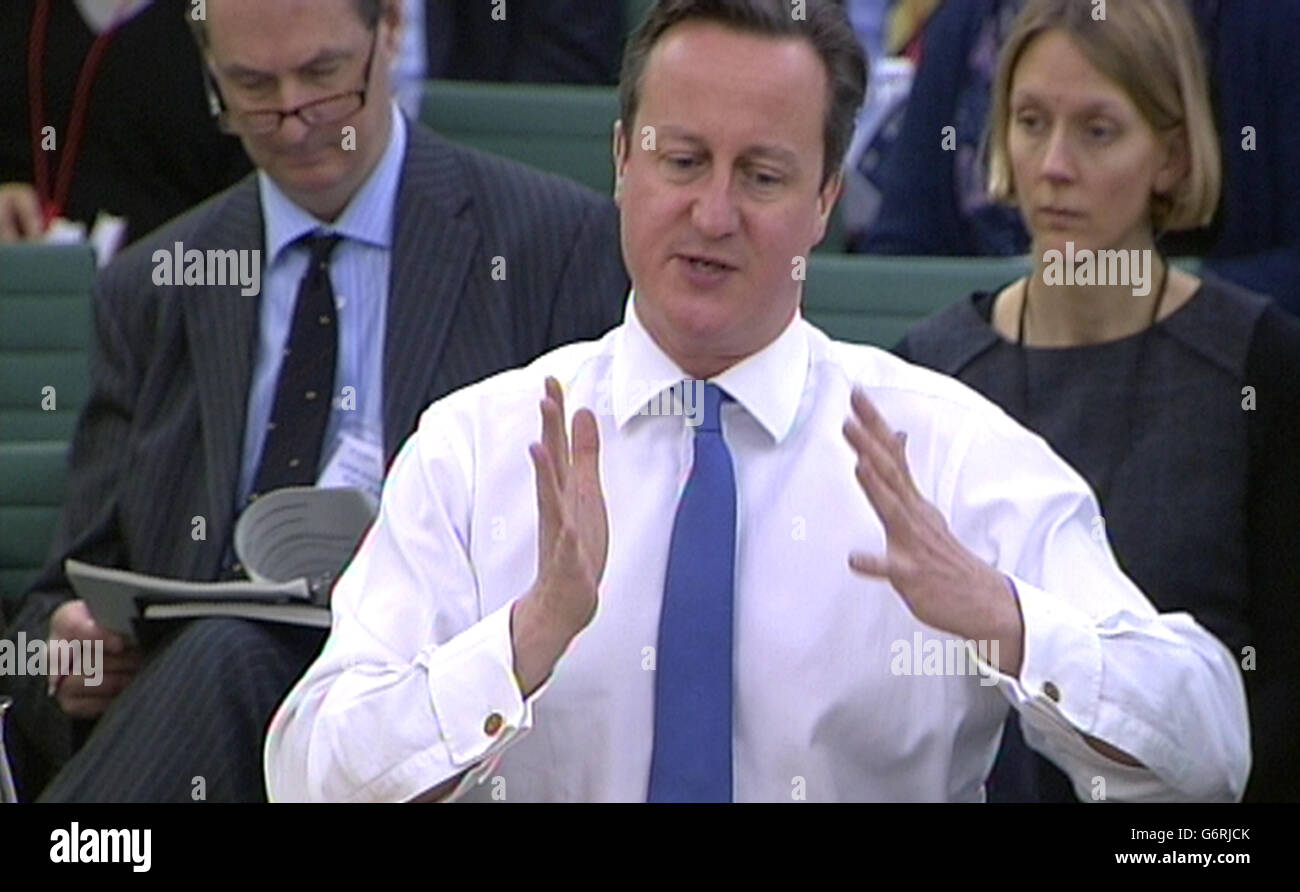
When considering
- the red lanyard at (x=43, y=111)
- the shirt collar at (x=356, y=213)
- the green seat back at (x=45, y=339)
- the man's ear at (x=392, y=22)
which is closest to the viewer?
the shirt collar at (x=356, y=213)

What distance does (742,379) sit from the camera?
2326 mm

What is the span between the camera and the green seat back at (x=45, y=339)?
3.79 m

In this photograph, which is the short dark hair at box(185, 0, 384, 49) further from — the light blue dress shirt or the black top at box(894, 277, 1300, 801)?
the black top at box(894, 277, 1300, 801)

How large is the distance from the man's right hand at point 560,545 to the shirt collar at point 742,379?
0.63 ft

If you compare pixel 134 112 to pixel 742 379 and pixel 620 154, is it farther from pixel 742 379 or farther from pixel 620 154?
pixel 742 379

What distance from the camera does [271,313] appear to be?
10.2 ft

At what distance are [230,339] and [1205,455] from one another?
1077mm

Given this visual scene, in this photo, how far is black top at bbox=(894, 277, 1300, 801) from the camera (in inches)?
110

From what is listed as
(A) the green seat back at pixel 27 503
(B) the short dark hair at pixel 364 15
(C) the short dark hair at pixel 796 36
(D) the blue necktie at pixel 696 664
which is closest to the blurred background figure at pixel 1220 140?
(C) the short dark hair at pixel 796 36

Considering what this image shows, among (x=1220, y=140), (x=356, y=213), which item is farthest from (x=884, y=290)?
(x=356, y=213)

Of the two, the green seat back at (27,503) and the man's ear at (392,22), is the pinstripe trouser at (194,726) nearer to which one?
the green seat back at (27,503)

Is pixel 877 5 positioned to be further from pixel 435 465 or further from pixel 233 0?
pixel 435 465

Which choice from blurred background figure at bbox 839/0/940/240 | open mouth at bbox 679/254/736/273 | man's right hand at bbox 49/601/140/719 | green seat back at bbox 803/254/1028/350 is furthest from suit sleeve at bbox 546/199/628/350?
blurred background figure at bbox 839/0/940/240
